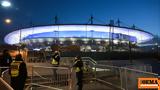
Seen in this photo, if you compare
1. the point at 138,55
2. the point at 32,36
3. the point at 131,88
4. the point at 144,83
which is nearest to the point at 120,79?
the point at 131,88

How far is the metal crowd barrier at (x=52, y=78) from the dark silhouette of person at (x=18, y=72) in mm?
2744

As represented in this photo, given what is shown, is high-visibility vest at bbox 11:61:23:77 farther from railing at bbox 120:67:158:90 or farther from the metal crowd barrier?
railing at bbox 120:67:158:90

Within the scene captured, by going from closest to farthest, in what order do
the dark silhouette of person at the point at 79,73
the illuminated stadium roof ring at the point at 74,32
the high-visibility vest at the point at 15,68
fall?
the high-visibility vest at the point at 15,68 → the dark silhouette of person at the point at 79,73 → the illuminated stadium roof ring at the point at 74,32

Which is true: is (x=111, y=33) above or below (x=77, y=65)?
above

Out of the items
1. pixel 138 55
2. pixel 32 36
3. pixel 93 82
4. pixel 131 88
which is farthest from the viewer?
pixel 32 36

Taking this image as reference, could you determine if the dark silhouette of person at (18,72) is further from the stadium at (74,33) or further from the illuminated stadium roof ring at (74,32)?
the illuminated stadium roof ring at (74,32)

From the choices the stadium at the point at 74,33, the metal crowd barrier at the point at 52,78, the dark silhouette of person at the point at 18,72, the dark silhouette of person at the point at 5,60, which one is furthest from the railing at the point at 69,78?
the stadium at the point at 74,33

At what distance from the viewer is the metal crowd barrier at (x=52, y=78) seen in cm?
1381

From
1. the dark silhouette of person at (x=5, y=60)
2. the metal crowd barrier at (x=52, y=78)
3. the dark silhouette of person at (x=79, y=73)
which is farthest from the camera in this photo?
the dark silhouette of person at (x=5, y=60)

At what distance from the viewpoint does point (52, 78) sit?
15.2m

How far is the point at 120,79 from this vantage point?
47.9 feet

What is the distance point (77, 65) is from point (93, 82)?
14.6ft

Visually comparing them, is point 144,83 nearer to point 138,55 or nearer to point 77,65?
point 77,65

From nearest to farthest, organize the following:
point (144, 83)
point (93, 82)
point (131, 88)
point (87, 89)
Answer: point (144, 83) < point (131, 88) < point (87, 89) < point (93, 82)
